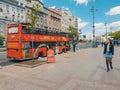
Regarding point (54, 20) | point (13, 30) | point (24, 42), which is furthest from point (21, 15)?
point (24, 42)

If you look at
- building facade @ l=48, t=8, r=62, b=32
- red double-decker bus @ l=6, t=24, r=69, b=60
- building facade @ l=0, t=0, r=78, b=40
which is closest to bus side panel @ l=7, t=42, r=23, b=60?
red double-decker bus @ l=6, t=24, r=69, b=60

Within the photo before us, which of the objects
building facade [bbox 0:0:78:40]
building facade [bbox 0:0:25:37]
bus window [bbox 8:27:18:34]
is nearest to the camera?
bus window [bbox 8:27:18:34]

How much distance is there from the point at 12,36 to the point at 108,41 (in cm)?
891

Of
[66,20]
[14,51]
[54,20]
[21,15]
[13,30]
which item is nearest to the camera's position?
[14,51]

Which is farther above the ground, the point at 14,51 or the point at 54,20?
the point at 54,20

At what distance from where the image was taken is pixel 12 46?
47.6 feet

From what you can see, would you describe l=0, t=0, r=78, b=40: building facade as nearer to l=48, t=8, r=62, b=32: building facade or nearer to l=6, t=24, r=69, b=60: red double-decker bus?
l=48, t=8, r=62, b=32: building facade

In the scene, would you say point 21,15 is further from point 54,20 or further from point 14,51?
point 14,51

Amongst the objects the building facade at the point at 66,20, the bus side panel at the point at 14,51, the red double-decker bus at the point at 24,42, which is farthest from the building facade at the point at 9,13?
the building facade at the point at 66,20

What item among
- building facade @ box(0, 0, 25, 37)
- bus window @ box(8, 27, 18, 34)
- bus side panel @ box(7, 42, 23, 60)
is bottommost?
bus side panel @ box(7, 42, 23, 60)

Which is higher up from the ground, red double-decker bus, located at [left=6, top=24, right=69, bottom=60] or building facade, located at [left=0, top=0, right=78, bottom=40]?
building facade, located at [left=0, top=0, right=78, bottom=40]

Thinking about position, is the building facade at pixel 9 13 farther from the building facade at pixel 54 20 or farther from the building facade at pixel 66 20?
the building facade at pixel 66 20

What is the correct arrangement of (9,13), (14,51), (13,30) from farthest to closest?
(9,13)
(13,30)
(14,51)

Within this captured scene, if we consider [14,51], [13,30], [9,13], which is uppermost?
[9,13]
